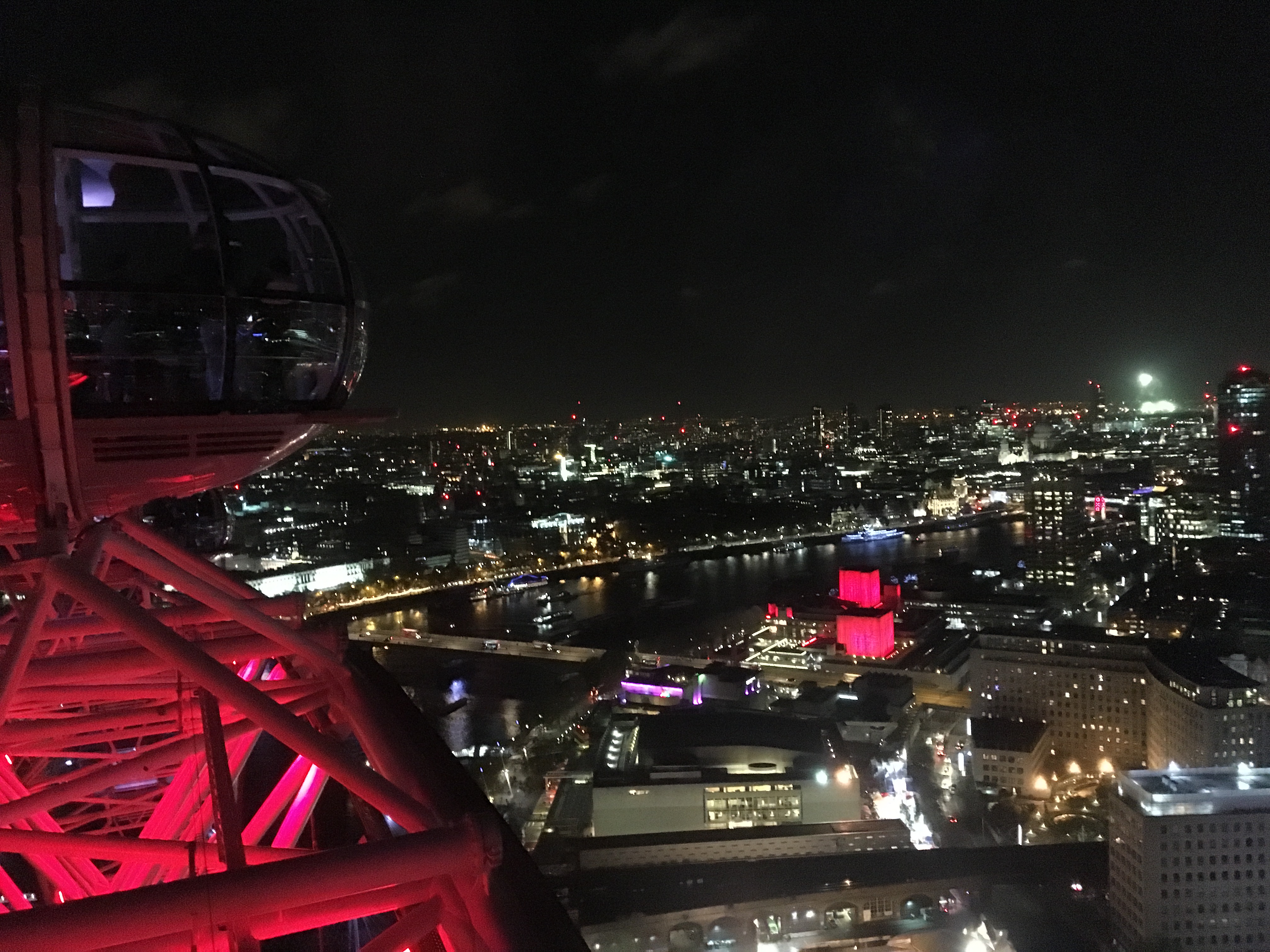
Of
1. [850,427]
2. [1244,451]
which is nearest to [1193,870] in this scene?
Answer: [1244,451]

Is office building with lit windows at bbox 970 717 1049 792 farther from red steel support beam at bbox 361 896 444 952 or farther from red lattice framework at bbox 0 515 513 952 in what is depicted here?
red steel support beam at bbox 361 896 444 952

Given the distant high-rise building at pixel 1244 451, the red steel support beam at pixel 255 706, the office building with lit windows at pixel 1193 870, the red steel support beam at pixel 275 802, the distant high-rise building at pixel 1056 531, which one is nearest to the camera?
the red steel support beam at pixel 255 706

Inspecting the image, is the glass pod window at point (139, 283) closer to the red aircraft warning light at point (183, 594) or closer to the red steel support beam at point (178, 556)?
the red aircraft warning light at point (183, 594)

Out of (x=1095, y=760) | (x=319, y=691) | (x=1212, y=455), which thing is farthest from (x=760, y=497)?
(x=319, y=691)

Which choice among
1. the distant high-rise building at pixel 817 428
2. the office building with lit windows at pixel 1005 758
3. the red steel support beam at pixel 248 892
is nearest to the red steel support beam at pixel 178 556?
the red steel support beam at pixel 248 892

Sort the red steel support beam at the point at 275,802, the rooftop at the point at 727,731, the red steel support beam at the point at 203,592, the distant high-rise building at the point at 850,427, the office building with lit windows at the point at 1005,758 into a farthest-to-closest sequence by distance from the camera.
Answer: the distant high-rise building at the point at 850,427 → the office building with lit windows at the point at 1005,758 → the rooftop at the point at 727,731 → the red steel support beam at the point at 275,802 → the red steel support beam at the point at 203,592

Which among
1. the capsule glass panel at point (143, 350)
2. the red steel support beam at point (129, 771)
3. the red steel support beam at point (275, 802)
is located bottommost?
the red steel support beam at point (275, 802)
